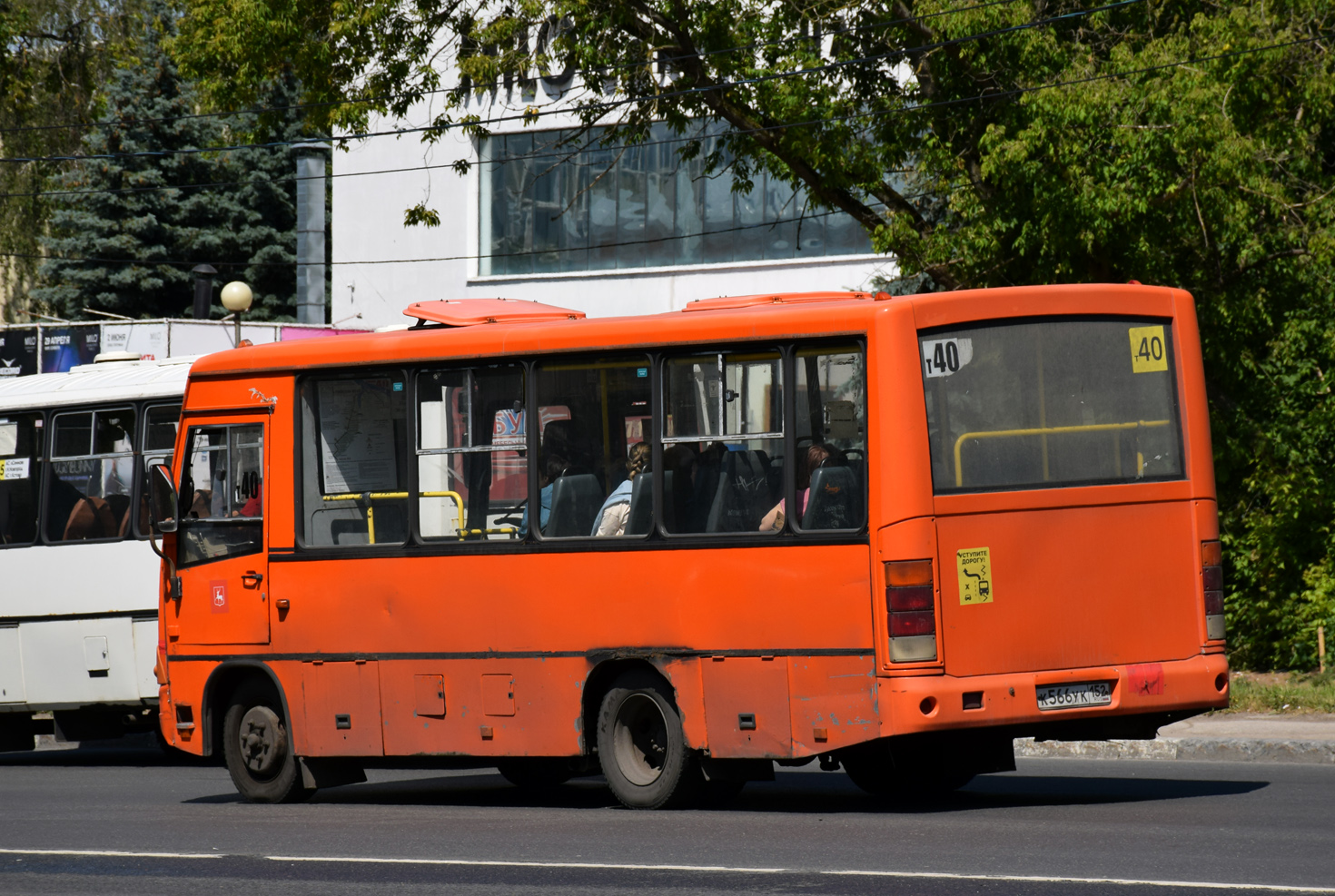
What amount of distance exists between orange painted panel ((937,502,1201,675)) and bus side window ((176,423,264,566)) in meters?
4.64

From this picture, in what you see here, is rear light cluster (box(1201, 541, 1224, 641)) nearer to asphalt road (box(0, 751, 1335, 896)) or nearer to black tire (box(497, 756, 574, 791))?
asphalt road (box(0, 751, 1335, 896))

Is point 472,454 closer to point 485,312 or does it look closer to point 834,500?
point 485,312

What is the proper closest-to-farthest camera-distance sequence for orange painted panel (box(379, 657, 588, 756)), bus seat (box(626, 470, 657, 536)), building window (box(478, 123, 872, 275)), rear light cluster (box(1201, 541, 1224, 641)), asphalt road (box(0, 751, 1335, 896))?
asphalt road (box(0, 751, 1335, 896)), rear light cluster (box(1201, 541, 1224, 641)), bus seat (box(626, 470, 657, 536)), orange painted panel (box(379, 657, 588, 756)), building window (box(478, 123, 872, 275))

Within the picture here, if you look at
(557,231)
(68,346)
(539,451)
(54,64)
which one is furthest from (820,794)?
(68,346)

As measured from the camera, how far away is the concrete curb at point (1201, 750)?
44.6 ft

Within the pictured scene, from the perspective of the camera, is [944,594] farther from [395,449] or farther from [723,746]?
[395,449]

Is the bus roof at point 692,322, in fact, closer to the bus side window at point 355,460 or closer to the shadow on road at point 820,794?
the bus side window at point 355,460

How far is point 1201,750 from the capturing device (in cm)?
1412

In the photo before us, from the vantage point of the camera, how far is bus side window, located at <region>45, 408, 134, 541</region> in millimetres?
16484

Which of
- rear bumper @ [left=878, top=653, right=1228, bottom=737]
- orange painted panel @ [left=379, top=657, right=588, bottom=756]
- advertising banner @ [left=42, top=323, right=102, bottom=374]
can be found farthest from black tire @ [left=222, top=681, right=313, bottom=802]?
advertising banner @ [left=42, top=323, right=102, bottom=374]

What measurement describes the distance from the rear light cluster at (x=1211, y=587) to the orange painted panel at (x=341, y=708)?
4619mm

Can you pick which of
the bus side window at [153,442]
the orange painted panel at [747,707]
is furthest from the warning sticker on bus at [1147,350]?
the bus side window at [153,442]

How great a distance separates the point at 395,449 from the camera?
11.7m

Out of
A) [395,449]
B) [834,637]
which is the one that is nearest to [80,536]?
[395,449]
